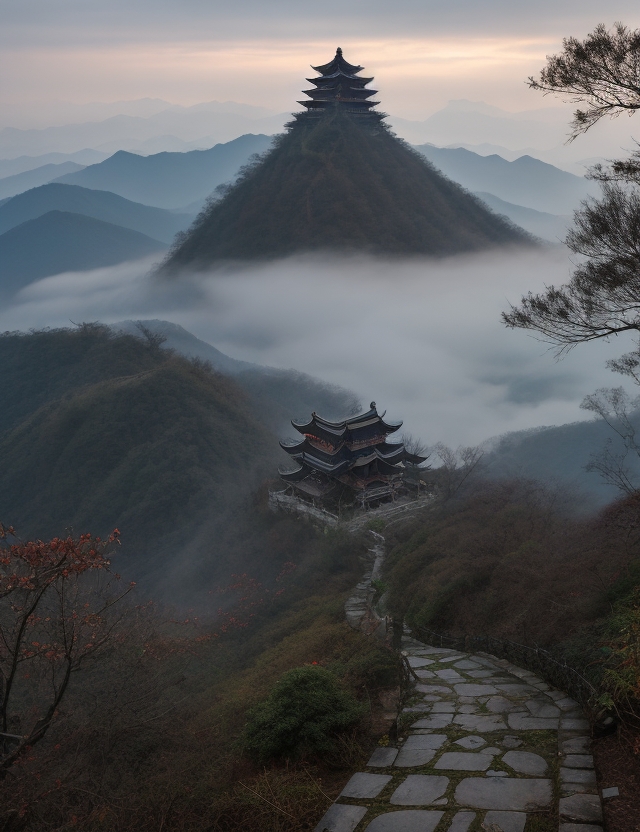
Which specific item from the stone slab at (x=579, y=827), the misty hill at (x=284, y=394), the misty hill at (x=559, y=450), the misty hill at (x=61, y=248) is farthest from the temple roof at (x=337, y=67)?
the misty hill at (x=61, y=248)

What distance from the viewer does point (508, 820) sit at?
5.00m

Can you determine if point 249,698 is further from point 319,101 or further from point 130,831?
point 319,101

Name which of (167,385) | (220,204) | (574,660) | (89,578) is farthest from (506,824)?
(220,204)

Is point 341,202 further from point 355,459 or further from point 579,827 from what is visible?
point 579,827

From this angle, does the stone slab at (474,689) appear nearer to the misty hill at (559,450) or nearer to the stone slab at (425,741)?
the stone slab at (425,741)

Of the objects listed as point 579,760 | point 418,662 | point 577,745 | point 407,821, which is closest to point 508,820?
point 407,821

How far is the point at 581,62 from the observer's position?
10023 mm

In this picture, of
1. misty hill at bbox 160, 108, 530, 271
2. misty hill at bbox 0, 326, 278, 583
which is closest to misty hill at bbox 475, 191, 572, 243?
misty hill at bbox 160, 108, 530, 271

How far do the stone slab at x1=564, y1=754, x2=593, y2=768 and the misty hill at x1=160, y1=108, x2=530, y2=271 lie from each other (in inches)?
2809

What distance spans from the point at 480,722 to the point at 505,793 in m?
1.54

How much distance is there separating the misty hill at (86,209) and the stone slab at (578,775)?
18536cm

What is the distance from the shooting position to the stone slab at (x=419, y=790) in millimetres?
5445

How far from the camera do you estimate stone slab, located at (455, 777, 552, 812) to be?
17.1ft

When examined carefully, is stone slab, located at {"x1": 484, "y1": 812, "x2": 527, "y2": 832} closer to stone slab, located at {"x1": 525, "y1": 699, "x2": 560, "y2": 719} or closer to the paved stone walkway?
the paved stone walkway
